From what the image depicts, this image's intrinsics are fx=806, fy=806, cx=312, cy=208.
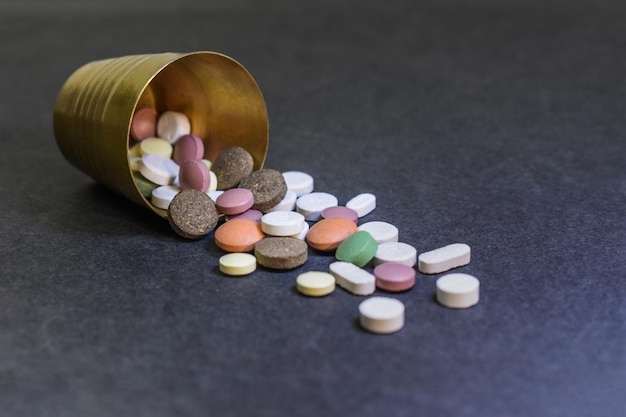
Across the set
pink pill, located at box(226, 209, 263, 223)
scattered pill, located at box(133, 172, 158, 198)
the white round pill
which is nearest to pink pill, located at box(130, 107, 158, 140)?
scattered pill, located at box(133, 172, 158, 198)

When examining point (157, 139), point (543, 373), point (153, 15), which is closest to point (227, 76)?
point (157, 139)

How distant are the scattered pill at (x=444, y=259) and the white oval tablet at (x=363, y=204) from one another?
315mm

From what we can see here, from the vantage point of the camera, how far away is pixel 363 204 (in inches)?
84.2

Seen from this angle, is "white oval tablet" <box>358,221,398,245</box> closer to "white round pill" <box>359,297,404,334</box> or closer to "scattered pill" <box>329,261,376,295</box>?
"scattered pill" <box>329,261,376,295</box>

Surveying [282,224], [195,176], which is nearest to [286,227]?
[282,224]

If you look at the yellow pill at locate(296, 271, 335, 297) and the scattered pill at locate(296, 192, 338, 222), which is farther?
the scattered pill at locate(296, 192, 338, 222)

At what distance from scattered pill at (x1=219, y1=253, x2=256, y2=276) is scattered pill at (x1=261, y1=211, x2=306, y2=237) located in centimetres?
11

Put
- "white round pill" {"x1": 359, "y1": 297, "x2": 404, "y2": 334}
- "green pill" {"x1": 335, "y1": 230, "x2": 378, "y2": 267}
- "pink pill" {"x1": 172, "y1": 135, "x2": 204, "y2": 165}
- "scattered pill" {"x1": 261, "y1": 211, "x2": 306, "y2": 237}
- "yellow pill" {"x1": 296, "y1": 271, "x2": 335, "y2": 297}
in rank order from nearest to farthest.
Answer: "white round pill" {"x1": 359, "y1": 297, "x2": 404, "y2": 334}, "yellow pill" {"x1": 296, "y1": 271, "x2": 335, "y2": 297}, "green pill" {"x1": 335, "y1": 230, "x2": 378, "y2": 267}, "scattered pill" {"x1": 261, "y1": 211, "x2": 306, "y2": 237}, "pink pill" {"x1": 172, "y1": 135, "x2": 204, "y2": 165}

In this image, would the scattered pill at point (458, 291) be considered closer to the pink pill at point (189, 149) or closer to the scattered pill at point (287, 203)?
the scattered pill at point (287, 203)

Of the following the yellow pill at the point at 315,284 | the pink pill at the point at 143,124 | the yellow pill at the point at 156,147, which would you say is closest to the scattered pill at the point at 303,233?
the yellow pill at the point at 315,284

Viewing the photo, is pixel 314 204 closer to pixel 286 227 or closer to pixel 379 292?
pixel 286 227

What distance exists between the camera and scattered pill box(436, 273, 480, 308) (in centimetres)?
165

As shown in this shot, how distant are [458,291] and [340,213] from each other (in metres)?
0.48

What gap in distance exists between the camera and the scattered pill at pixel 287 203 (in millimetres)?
2100
